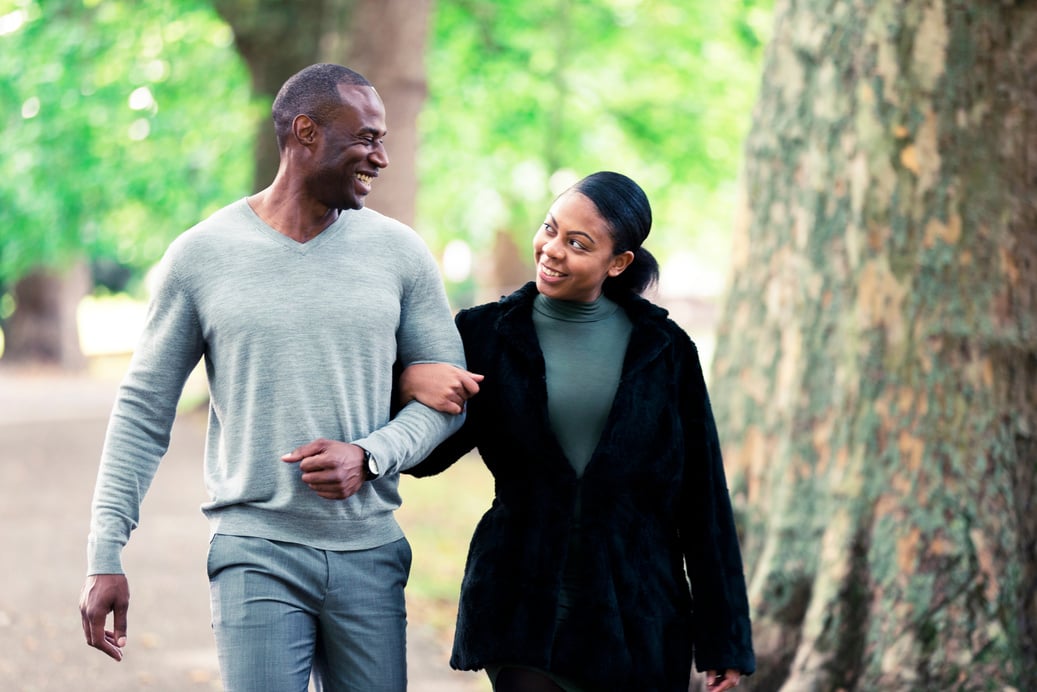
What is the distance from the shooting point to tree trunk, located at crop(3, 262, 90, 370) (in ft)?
99.9

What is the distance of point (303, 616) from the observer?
11.2 ft

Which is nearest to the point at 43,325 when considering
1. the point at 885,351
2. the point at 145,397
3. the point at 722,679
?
the point at 885,351

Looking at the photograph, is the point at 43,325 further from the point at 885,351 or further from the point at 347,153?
the point at 347,153

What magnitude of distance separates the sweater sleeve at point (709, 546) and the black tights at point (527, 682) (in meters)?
0.40

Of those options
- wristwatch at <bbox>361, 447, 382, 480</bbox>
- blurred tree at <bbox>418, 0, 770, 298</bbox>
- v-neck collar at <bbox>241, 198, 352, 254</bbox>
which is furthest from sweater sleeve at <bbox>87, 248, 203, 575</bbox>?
blurred tree at <bbox>418, 0, 770, 298</bbox>

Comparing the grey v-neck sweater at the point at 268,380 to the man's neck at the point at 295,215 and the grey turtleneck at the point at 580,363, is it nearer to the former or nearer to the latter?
the man's neck at the point at 295,215

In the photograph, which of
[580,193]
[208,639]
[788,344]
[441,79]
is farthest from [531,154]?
[580,193]

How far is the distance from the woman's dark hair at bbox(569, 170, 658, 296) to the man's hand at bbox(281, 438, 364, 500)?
916 millimetres

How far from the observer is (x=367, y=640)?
3.45 metres

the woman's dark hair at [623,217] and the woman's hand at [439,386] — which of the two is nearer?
the woman's hand at [439,386]

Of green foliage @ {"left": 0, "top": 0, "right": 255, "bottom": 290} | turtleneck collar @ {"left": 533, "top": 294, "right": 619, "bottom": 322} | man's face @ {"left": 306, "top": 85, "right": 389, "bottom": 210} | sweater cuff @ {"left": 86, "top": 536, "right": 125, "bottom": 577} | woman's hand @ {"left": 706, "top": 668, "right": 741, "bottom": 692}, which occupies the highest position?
green foliage @ {"left": 0, "top": 0, "right": 255, "bottom": 290}

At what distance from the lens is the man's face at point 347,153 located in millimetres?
3432

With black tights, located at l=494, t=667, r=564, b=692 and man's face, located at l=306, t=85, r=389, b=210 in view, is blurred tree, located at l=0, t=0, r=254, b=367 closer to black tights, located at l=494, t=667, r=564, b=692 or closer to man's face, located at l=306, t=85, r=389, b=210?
man's face, located at l=306, t=85, r=389, b=210

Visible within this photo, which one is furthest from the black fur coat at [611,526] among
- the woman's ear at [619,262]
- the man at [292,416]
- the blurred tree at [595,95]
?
the blurred tree at [595,95]
